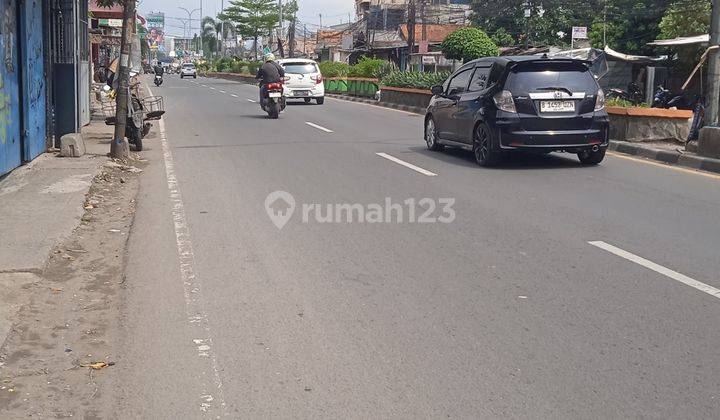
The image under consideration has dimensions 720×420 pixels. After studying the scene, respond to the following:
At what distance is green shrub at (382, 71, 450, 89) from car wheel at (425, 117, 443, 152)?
40.5 feet

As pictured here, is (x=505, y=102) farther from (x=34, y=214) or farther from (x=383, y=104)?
(x=383, y=104)

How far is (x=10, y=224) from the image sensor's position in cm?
848

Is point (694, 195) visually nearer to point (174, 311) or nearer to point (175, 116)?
point (174, 311)

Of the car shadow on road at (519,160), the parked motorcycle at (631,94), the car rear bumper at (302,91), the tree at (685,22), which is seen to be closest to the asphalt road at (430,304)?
the car shadow on road at (519,160)

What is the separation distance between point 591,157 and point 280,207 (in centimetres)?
584

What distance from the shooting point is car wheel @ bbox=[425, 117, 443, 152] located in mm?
15375

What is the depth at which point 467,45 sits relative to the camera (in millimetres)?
35125

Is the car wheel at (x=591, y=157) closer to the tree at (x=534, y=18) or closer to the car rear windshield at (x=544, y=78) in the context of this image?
the car rear windshield at (x=544, y=78)

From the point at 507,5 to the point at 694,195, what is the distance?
38.0 meters

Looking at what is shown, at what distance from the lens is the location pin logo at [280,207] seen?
29.6 ft


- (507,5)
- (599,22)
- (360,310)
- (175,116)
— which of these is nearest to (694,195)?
(360,310)

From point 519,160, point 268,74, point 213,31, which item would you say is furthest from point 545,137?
point 213,31

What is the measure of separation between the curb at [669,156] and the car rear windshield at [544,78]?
2156 millimetres

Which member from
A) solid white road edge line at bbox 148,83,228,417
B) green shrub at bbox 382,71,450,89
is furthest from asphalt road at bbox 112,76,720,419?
green shrub at bbox 382,71,450,89
